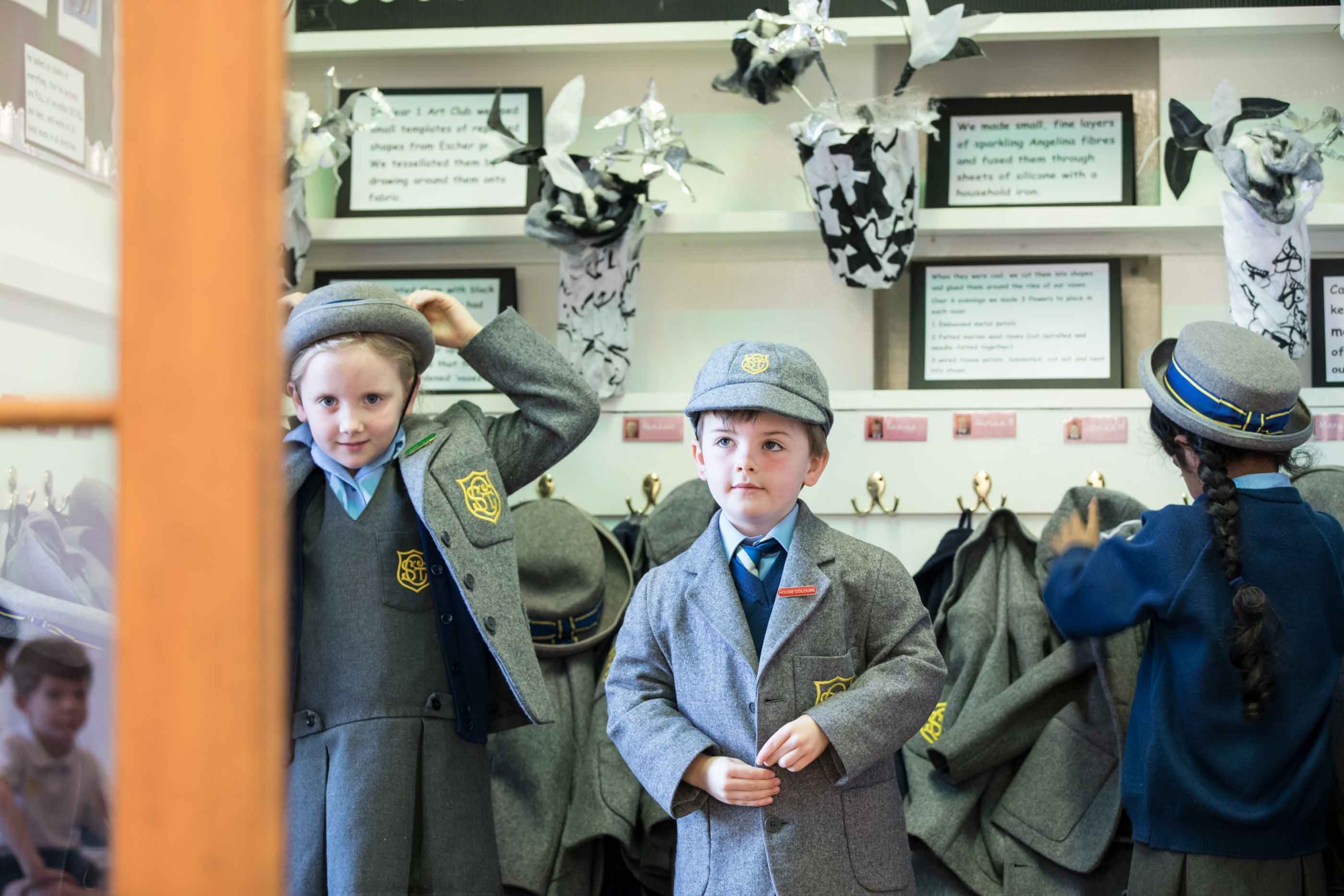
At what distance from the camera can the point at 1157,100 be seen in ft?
8.46

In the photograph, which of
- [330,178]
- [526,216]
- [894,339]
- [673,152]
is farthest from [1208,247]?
[330,178]

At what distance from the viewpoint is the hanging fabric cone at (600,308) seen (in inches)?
94.7

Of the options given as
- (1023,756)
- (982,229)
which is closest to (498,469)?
(1023,756)

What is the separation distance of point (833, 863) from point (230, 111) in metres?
1.15

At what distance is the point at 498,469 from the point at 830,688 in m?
0.61

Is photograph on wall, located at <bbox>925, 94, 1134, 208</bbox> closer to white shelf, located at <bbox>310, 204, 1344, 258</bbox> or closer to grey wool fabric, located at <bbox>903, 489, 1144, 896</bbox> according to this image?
white shelf, located at <bbox>310, 204, 1344, 258</bbox>

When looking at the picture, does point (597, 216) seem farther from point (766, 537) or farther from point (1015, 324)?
point (766, 537)

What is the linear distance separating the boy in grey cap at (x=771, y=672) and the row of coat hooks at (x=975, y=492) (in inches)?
31.5

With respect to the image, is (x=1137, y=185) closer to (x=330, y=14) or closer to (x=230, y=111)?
(x=330, y=14)

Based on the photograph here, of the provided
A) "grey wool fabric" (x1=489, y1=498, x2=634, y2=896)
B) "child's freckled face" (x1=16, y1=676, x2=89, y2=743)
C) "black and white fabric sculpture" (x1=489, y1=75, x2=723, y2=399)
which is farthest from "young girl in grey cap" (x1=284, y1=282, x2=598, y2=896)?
"child's freckled face" (x1=16, y1=676, x2=89, y2=743)

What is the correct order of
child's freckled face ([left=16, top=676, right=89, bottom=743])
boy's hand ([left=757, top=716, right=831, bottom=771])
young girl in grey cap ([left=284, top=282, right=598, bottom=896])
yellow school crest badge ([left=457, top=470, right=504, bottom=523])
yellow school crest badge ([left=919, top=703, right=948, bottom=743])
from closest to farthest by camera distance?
child's freckled face ([left=16, top=676, right=89, bottom=743]), boy's hand ([left=757, top=716, right=831, bottom=771]), young girl in grey cap ([left=284, top=282, right=598, bottom=896]), yellow school crest badge ([left=457, top=470, right=504, bottom=523]), yellow school crest badge ([left=919, top=703, right=948, bottom=743])

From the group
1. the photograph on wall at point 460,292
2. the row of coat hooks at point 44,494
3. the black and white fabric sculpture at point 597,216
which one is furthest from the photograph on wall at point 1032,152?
the row of coat hooks at point 44,494

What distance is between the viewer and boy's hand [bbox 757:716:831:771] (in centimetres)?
141

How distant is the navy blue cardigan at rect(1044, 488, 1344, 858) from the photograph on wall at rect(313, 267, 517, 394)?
4.33 ft
